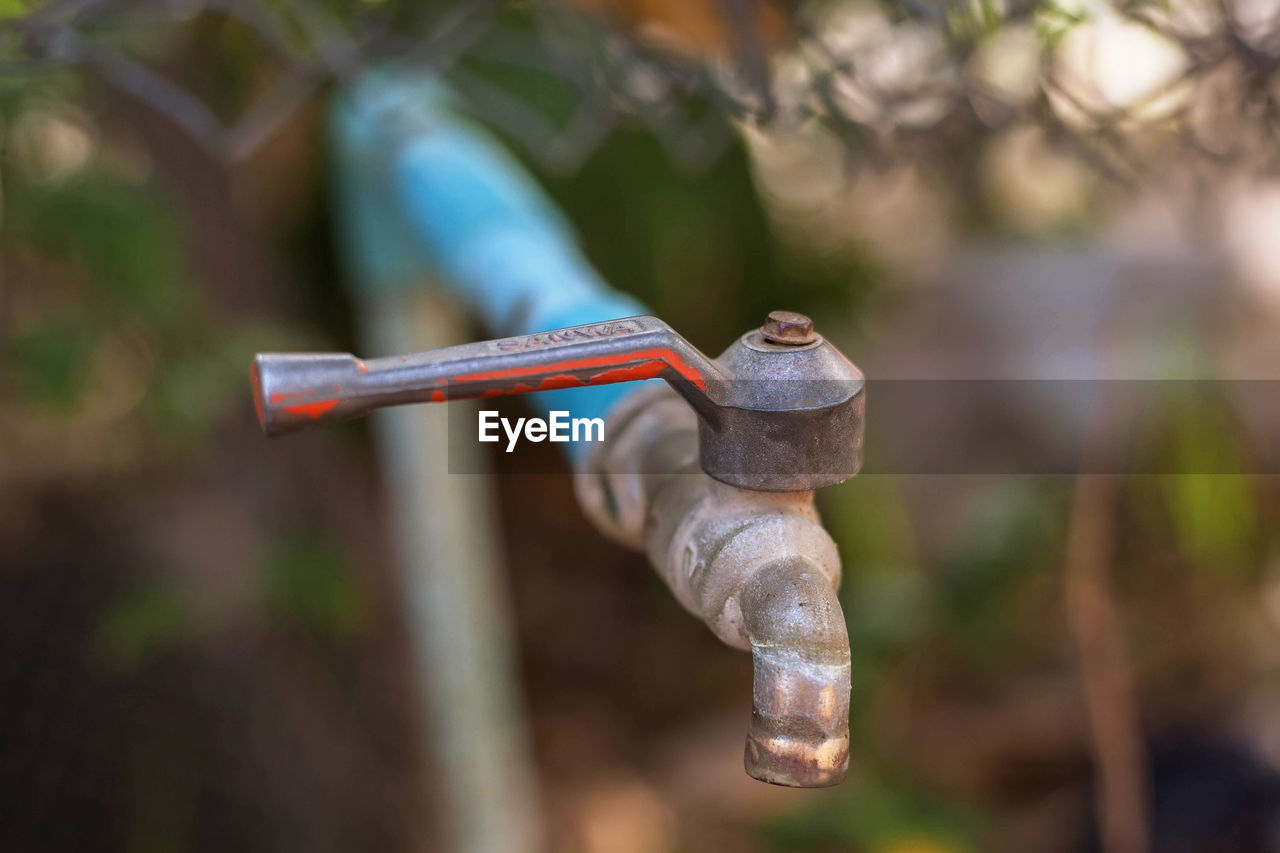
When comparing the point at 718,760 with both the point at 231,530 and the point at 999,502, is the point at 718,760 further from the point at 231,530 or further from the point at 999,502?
the point at 231,530

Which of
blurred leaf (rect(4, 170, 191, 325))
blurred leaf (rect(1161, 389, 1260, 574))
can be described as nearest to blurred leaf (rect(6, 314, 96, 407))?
blurred leaf (rect(4, 170, 191, 325))

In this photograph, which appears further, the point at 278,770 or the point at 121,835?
the point at 278,770

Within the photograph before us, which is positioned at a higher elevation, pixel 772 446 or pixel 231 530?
pixel 772 446

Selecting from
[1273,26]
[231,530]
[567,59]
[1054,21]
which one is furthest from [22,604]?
[1273,26]

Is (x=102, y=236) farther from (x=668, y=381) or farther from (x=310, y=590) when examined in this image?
(x=668, y=381)

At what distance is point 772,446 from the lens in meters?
0.32

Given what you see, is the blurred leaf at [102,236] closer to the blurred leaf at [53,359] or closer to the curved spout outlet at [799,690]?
the blurred leaf at [53,359]

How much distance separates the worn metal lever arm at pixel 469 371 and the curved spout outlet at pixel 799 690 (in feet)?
0.23

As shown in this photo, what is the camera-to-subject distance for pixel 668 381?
1.02ft

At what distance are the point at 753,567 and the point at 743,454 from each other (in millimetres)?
34

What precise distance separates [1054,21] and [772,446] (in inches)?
16.3

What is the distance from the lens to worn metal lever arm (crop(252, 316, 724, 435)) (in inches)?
10.4
